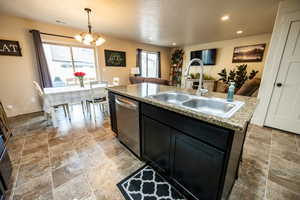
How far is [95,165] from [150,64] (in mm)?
5972

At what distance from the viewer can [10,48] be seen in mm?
2922

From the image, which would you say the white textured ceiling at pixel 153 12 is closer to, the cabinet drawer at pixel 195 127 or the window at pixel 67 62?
the window at pixel 67 62

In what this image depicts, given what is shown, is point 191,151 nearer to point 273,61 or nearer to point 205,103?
point 205,103

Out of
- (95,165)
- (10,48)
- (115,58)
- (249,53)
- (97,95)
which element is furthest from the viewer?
(115,58)

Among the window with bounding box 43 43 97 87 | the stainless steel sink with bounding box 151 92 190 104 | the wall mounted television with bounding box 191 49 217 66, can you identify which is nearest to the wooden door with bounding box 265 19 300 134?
the stainless steel sink with bounding box 151 92 190 104

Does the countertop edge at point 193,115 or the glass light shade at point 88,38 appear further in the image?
the glass light shade at point 88,38

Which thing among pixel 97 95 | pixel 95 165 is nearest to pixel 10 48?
pixel 97 95

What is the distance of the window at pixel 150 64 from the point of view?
639cm

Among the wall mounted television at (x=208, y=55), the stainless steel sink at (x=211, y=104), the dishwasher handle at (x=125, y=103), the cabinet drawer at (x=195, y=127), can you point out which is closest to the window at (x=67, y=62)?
the dishwasher handle at (x=125, y=103)

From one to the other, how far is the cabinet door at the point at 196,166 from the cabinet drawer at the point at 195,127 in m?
0.05

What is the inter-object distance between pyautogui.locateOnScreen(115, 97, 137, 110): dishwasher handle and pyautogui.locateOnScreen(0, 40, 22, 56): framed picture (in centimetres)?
331

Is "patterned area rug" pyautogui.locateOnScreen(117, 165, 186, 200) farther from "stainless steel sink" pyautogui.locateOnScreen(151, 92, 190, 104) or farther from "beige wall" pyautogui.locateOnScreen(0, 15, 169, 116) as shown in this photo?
"beige wall" pyautogui.locateOnScreen(0, 15, 169, 116)

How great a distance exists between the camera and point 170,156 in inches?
47.3

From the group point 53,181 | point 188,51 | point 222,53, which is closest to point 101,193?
point 53,181
